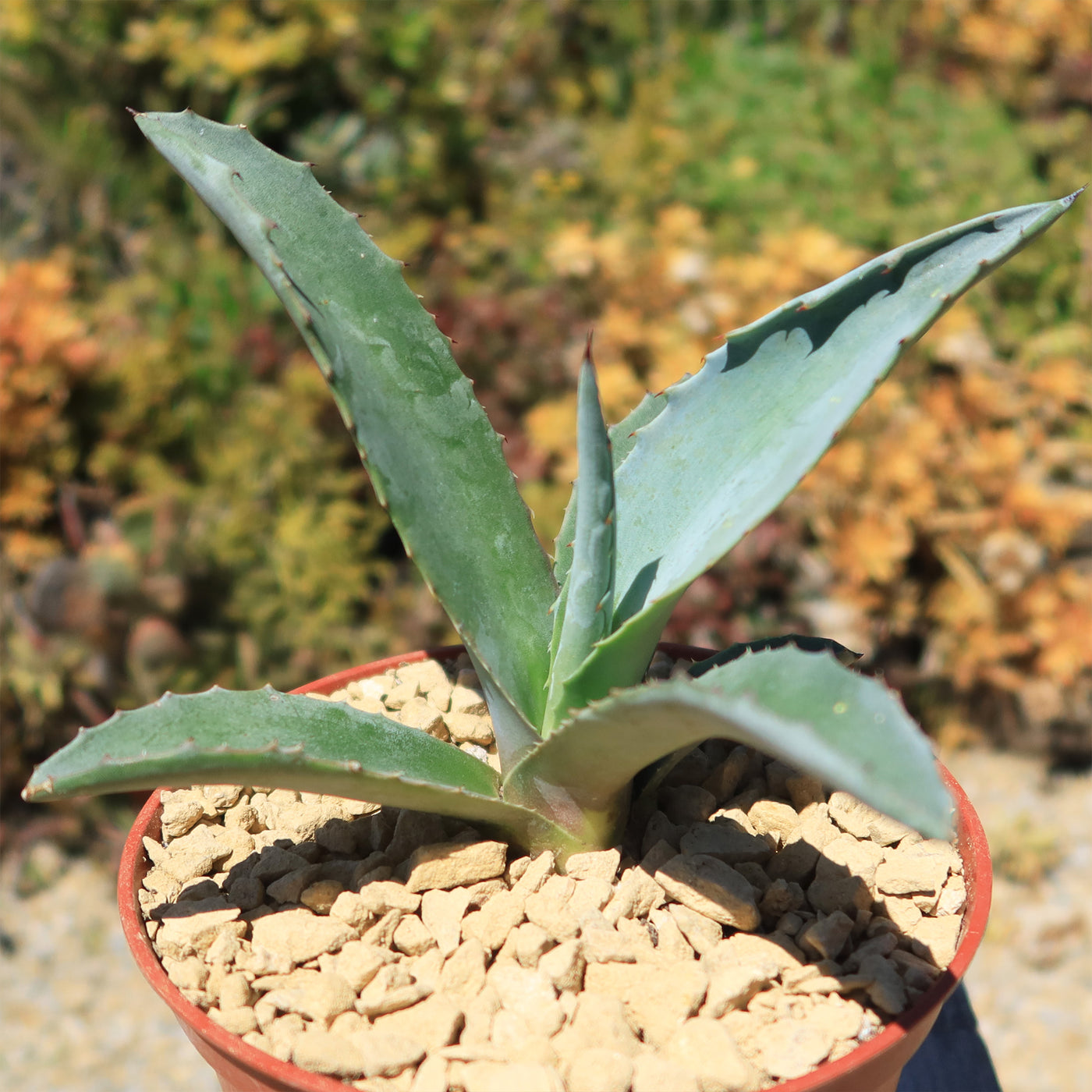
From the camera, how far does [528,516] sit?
1069mm

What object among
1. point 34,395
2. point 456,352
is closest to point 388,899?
point 34,395

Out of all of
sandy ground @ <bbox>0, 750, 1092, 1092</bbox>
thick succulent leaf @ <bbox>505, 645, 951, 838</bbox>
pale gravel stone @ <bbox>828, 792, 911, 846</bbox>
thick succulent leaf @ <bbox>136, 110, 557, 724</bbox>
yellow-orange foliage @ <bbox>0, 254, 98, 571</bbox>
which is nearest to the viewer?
thick succulent leaf @ <bbox>505, 645, 951, 838</bbox>

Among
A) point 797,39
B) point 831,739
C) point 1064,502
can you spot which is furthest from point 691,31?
point 831,739

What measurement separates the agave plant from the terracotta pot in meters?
0.19

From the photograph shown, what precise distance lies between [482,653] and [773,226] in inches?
108

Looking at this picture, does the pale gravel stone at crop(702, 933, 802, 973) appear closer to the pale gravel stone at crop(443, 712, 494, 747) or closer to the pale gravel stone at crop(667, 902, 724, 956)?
the pale gravel stone at crop(667, 902, 724, 956)

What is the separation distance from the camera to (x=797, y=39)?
4.68 metres

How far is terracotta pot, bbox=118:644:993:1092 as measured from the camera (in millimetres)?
808

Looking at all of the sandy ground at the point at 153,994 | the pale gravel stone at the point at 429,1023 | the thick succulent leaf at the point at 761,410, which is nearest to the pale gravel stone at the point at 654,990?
the pale gravel stone at the point at 429,1023

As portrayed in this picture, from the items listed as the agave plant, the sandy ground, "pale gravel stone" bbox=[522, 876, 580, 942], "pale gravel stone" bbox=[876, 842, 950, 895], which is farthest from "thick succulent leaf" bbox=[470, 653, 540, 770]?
the sandy ground

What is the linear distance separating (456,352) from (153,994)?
1727mm

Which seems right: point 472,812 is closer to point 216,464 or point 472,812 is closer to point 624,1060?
point 624,1060

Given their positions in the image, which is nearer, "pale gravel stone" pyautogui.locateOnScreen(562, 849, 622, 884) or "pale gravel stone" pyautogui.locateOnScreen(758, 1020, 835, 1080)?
"pale gravel stone" pyautogui.locateOnScreen(758, 1020, 835, 1080)

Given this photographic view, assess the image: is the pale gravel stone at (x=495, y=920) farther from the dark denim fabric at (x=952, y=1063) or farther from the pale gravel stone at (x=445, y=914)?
the dark denim fabric at (x=952, y=1063)
